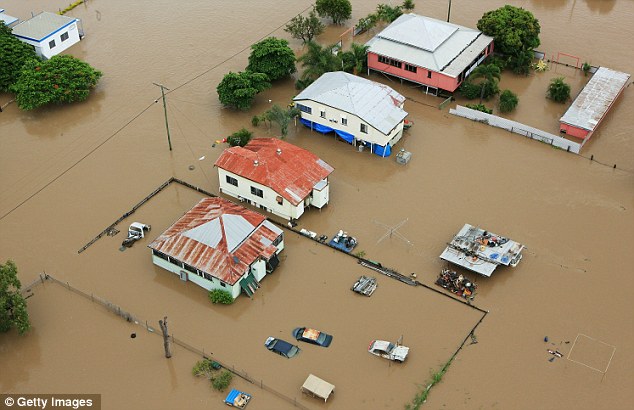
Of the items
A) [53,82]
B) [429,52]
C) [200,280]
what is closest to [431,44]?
[429,52]

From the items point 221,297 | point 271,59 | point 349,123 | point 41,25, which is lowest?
point 221,297

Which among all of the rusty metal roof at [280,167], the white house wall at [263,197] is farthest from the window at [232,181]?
the rusty metal roof at [280,167]

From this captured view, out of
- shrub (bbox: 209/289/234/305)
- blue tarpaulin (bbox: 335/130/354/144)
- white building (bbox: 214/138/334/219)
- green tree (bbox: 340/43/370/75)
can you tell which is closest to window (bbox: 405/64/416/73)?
green tree (bbox: 340/43/370/75)

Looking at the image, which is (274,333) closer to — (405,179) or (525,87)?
(405,179)

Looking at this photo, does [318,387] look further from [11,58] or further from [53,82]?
[11,58]

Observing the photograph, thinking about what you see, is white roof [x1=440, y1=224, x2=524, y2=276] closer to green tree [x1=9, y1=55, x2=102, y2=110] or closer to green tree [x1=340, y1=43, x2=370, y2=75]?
green tree [x1=340, y1=43, x2=370, y2=75]

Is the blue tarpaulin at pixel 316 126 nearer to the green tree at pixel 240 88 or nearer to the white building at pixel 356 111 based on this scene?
the white building at pixel 356 111
